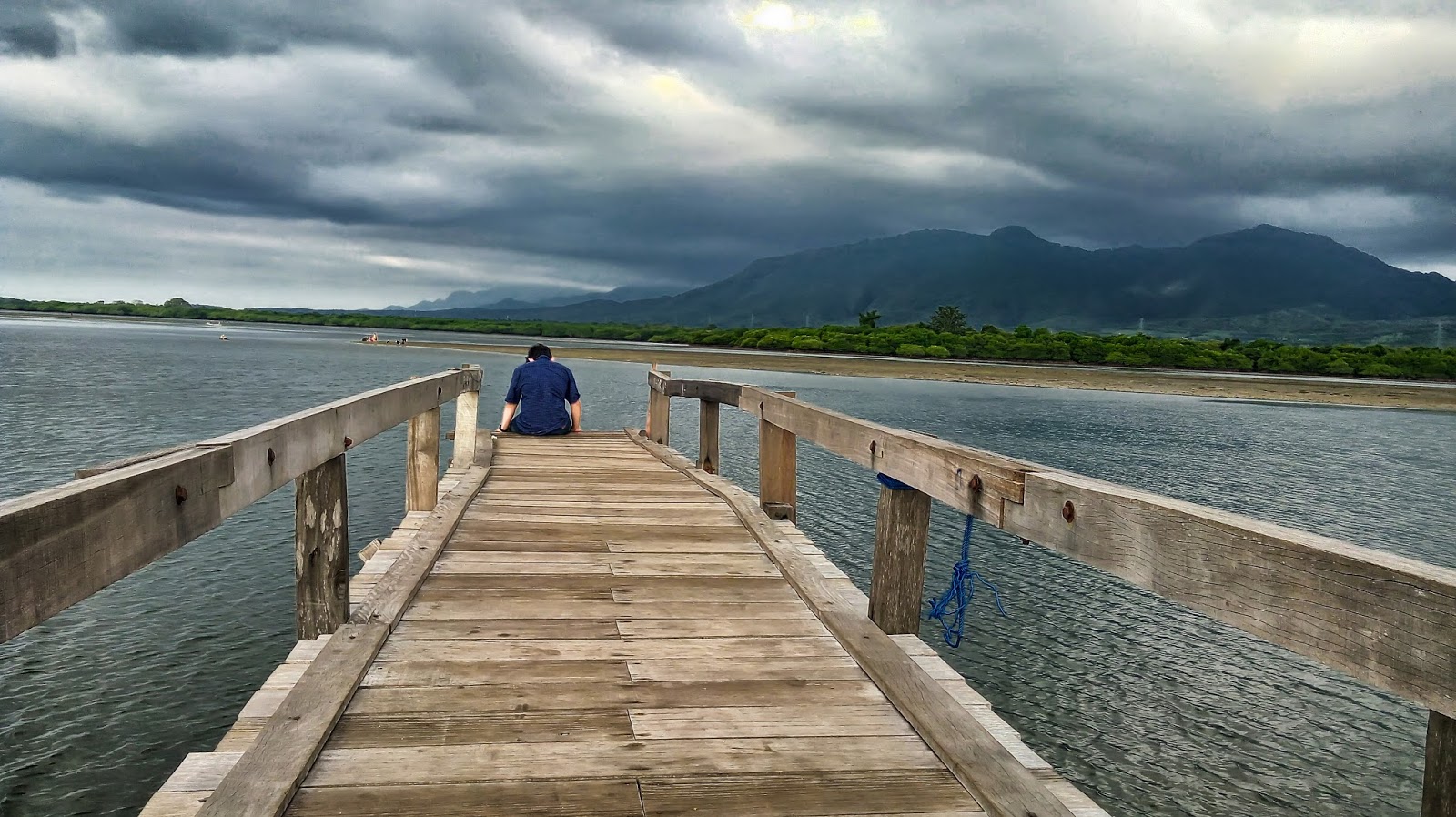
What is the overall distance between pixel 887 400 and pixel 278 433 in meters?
43.0

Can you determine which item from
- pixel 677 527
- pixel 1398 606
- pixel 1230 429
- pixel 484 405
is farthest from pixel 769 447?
pixel 1230 429

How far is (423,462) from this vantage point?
33.3 feet

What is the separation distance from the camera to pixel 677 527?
7.04 m

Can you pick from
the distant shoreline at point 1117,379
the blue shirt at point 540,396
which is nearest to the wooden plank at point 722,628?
the blue shirt at point 540,396

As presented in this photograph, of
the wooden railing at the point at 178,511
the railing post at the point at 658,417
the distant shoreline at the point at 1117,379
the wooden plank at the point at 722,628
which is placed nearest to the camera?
the wooden railing at the point at 178,511

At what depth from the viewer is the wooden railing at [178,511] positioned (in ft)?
7.04

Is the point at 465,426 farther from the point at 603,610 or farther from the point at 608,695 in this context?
the point at 608,695

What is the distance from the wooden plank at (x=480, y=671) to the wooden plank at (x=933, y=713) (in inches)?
44.1

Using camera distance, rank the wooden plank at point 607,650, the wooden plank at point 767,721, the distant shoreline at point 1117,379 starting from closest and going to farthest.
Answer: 1. the wooden plank at point 767,721
2. the wooden plank at point 607,650
3. the distant shoreline at point 1117,379

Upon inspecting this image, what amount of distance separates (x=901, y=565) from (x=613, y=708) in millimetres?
1879

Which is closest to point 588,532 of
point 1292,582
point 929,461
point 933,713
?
point 929,461

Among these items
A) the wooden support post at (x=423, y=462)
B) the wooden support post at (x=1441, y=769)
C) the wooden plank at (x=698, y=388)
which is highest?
the wooden plank at (x=698, y=388)

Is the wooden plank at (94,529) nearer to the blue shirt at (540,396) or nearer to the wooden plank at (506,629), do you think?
the wooden plank at (506,629)

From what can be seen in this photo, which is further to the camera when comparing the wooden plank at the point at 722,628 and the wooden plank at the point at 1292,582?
the wooden plank at the point at 722,628
